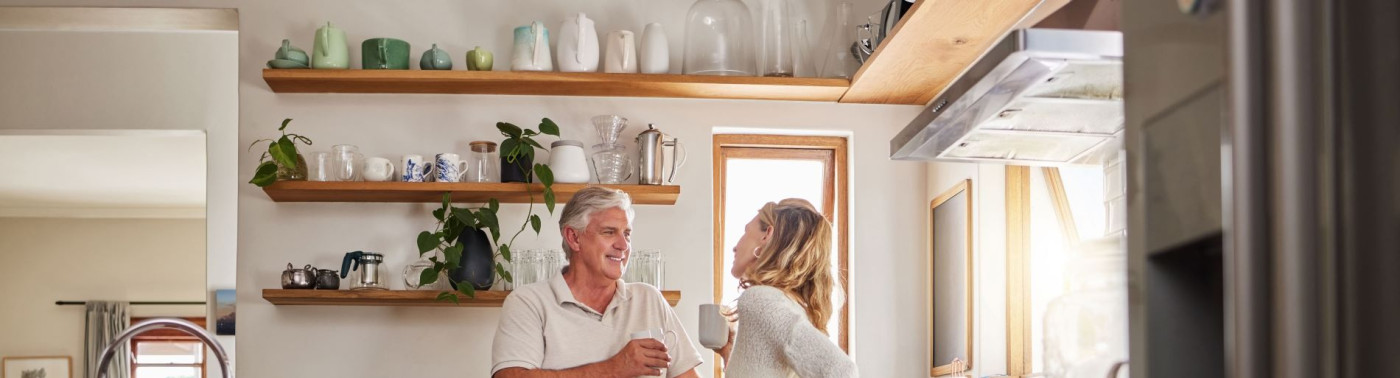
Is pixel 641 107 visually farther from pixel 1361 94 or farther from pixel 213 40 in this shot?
pixel 1361 94

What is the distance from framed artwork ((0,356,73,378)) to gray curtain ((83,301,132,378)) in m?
0.16

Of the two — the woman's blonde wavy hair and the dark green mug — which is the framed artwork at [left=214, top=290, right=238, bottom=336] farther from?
the woman's blonde wavy hair

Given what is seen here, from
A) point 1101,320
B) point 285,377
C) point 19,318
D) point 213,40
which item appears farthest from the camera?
point 19,318

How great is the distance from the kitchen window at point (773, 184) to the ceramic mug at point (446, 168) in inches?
33.1

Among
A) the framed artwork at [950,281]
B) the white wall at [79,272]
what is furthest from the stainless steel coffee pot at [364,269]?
the white wall at [79,272]

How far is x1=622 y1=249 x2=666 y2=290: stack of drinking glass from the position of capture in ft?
11.6

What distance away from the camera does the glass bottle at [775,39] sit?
12.3 feet

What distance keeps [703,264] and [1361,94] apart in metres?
3.49

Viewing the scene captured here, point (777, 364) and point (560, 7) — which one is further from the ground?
point (560, 7)

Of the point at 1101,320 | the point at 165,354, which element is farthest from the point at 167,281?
the point at 1101,320

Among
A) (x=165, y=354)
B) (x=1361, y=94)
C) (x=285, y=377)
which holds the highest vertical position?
(x=1361, y=94)

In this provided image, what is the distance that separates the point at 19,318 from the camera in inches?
413

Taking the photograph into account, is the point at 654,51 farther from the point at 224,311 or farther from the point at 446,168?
the point at 224,311

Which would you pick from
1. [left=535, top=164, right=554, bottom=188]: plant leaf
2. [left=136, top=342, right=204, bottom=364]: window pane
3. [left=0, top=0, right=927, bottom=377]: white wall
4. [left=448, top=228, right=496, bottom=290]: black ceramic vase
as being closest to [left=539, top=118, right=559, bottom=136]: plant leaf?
[left=535, top=164, right=554, bottom=188]: plant leaf
